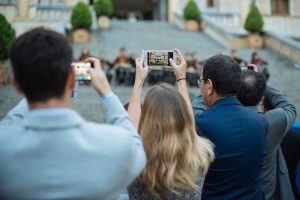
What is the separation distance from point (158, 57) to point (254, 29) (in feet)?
60.8

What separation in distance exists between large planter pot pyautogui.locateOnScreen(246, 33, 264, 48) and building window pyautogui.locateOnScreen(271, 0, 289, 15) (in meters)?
10.3

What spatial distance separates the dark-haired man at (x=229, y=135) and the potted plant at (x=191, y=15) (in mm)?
20525

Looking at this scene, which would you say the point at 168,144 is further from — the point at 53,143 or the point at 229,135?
the point at 53,143

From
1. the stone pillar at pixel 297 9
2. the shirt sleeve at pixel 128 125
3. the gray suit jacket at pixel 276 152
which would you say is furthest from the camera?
the stone pillar at pixel 297 9

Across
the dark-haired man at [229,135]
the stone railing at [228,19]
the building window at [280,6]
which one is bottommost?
the dark-haired man at [229,135]

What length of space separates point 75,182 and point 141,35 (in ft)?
66.0

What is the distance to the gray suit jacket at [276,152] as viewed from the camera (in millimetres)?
3012

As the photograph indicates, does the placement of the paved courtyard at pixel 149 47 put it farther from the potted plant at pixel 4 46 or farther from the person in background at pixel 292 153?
the person in background at pixel 292 153

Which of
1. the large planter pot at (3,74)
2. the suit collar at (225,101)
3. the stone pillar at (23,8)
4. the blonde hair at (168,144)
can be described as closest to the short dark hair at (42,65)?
the blonde hair at (168,144)

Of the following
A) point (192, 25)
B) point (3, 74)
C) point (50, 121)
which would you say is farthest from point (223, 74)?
point (192, 25)

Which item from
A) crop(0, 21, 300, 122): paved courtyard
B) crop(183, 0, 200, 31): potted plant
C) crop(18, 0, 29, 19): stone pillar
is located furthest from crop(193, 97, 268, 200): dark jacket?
crop(183, 0, 200, 31): potted plant

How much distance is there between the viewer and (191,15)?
2305 centimetres

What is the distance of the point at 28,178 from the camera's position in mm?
1665

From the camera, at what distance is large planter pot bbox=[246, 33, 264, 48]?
813 inches
